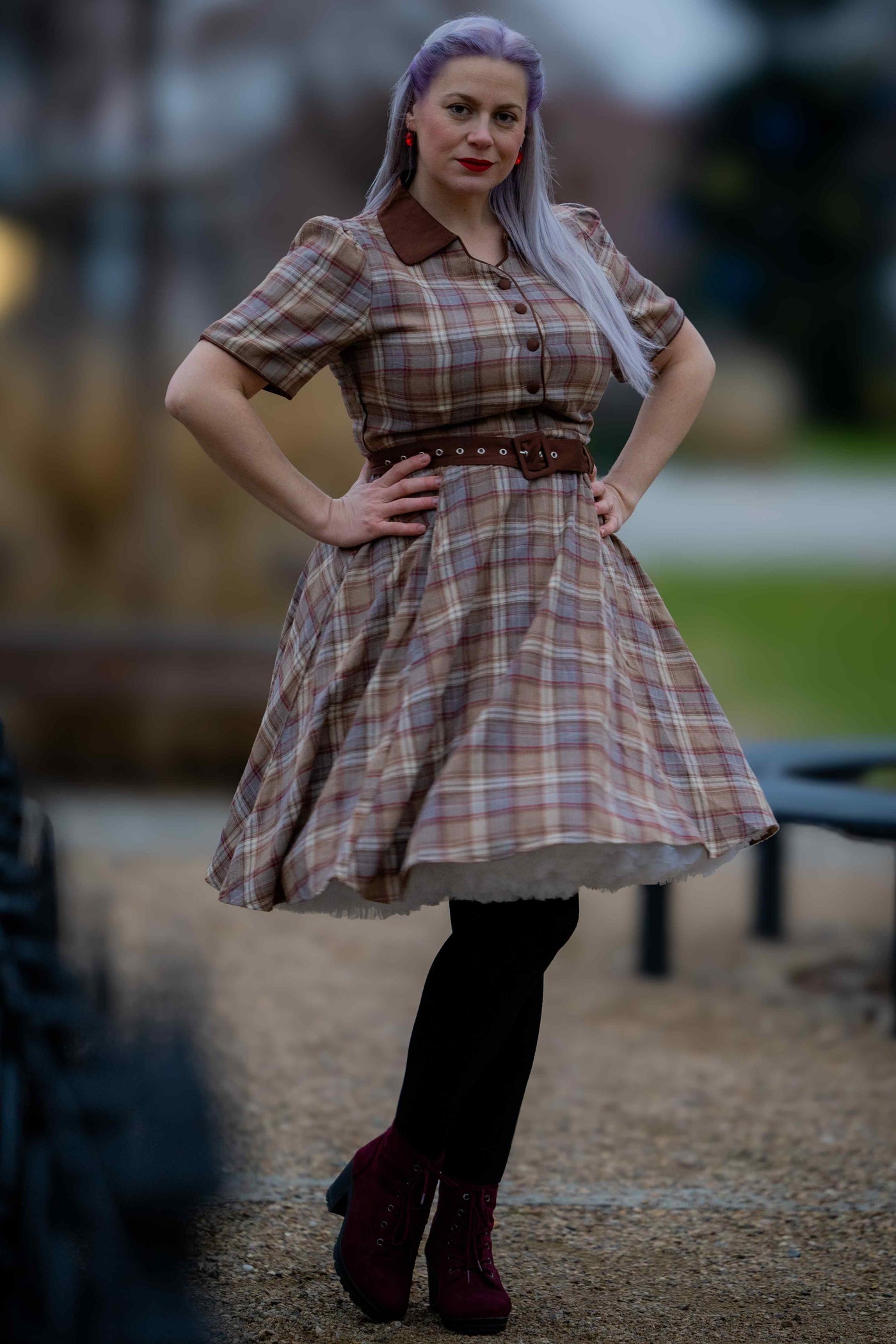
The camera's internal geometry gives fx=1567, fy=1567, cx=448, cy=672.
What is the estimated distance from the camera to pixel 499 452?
6.84 ft

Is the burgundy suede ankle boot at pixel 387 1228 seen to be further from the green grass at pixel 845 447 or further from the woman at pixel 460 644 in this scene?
the green grass at pixel 845 447

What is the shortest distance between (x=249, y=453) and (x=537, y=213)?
53cm

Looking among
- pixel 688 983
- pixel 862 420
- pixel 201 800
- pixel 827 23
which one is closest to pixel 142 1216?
pixel 688 983

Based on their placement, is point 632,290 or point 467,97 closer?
point 467,97

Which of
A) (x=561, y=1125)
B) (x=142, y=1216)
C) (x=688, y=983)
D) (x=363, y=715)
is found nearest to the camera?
(x=142, y=1216)

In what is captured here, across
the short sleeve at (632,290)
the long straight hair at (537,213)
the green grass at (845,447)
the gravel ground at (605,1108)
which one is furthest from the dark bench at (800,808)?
the green grass at (845,447)

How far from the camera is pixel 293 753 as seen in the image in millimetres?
2086

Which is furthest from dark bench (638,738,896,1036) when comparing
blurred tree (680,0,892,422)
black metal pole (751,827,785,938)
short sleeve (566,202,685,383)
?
blurred tree (680,0,892,422)

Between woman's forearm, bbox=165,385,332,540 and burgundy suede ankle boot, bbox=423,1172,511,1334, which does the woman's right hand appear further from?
burgundy suede ankle boot, bbox=423,1172,511,1334

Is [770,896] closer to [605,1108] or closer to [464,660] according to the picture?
[605,1108]

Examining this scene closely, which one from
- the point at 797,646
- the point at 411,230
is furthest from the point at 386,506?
the point at 797,646

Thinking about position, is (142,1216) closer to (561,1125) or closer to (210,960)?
(561,1125)

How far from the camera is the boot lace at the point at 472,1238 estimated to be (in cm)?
220

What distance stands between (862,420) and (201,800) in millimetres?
4229
